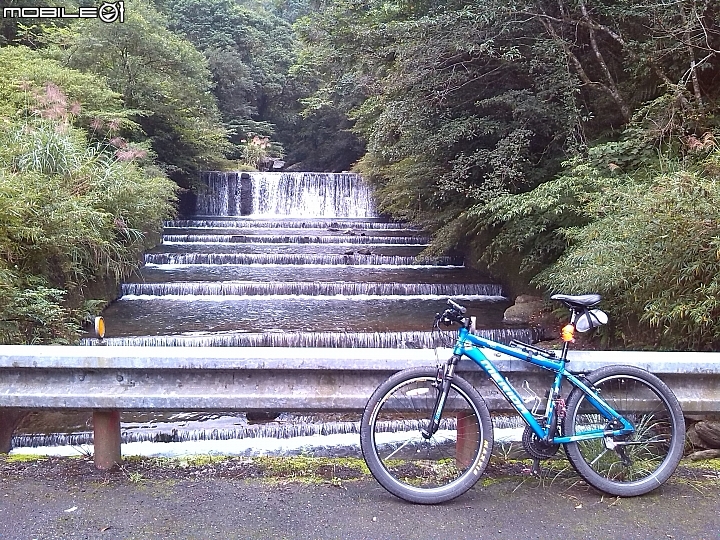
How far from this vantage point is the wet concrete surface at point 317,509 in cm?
254

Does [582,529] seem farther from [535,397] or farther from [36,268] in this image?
[36,268]

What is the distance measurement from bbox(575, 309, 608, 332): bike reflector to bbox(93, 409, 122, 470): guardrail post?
238 centimetres

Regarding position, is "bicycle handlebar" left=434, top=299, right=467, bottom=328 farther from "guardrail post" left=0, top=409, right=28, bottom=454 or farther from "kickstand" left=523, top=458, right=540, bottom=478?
"guardrail post" left=0, top=409, right=28, bottom=454

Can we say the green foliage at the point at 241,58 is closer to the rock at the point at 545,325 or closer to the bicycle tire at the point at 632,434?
the rock at the point at 545,325

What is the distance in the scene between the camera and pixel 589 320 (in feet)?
9.67

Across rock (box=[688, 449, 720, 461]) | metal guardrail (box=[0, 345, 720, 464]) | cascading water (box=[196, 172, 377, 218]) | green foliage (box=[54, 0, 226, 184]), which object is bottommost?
rock (box=[688, 449, 720, 461])

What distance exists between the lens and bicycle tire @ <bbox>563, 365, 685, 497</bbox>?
9.39 feet

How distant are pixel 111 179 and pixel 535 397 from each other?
8.72m

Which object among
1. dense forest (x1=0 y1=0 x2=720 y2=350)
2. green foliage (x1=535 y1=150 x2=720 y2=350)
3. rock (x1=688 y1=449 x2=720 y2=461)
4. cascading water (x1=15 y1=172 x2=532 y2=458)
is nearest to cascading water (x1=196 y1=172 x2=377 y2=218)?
cascading water (x1=15 y1=172 x2=532 y2=458)

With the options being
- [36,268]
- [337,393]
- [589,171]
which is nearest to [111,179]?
[36,268]

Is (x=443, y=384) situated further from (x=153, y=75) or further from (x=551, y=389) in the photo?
(x=153, y=75)

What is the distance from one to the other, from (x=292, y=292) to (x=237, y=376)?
299 inches

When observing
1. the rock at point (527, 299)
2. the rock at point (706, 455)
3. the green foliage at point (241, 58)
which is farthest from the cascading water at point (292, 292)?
the green foliage at point (241, 58)

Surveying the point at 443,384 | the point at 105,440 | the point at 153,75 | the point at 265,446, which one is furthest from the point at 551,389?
the point at 153,75
